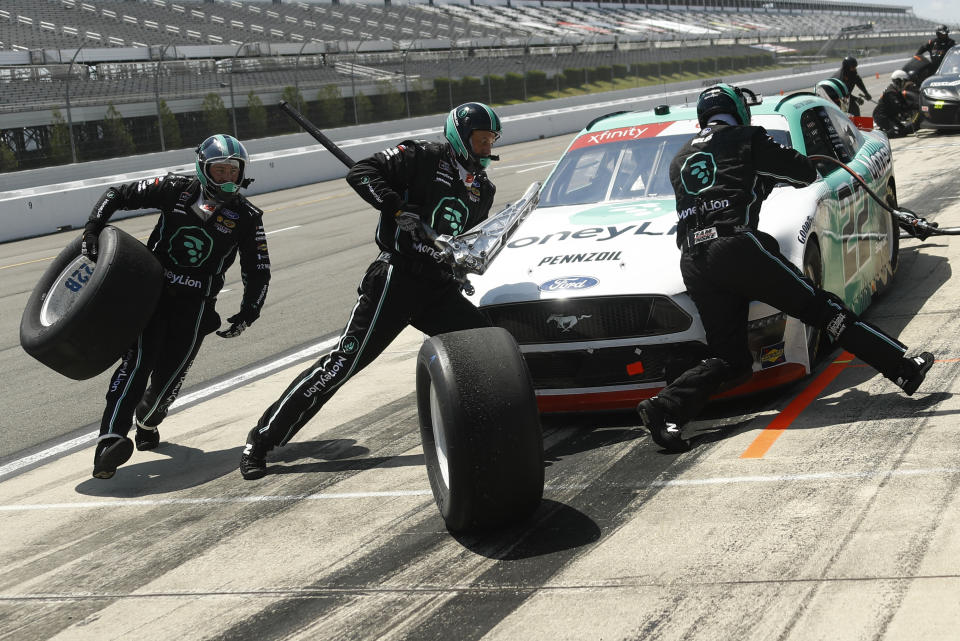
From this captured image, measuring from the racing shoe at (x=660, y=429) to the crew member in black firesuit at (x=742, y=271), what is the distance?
0.92 ft

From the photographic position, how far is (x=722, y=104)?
5.91m

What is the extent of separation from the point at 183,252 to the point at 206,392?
5.80ft

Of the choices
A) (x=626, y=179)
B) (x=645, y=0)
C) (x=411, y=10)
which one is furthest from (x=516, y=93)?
(x=645, y=0)

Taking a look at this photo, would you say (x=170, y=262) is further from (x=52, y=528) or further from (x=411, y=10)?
(x=411, y=10)

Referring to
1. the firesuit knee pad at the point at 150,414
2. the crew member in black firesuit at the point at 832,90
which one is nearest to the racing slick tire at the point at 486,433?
the firesuit knee pad at the point at 150,414

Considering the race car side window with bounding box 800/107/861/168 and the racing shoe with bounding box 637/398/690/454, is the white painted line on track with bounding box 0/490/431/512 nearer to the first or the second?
the racing shoe with bounding box 637/398/690/454

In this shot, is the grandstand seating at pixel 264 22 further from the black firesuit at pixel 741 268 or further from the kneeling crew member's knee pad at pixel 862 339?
the kneeling crew member's knee pad at pixel 862 339

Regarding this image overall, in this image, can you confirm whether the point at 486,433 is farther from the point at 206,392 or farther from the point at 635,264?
the point at 206,392

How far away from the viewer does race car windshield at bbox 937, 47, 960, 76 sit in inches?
789

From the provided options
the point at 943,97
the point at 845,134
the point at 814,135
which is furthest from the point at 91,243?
the point at 943,97

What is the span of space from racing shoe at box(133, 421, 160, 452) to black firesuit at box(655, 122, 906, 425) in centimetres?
315

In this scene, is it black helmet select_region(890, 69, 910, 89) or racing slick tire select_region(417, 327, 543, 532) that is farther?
black helmet select_region(890, 69, 910, 89)

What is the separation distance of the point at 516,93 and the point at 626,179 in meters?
37.2

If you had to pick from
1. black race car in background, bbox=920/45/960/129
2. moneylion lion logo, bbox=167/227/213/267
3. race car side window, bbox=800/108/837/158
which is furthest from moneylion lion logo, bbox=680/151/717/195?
black race car in background, bbox=920/45/960/129
